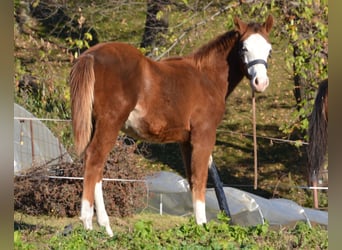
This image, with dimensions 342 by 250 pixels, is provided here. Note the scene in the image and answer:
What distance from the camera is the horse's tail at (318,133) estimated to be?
5.61 metres

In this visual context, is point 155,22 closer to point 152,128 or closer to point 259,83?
point 259,83

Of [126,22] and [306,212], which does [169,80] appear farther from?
[126,22]

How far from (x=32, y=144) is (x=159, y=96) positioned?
Answer: 3.58 meters

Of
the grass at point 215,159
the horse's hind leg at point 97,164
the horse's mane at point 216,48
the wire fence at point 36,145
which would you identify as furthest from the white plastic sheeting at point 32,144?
the horse's hind leg at point 97,164

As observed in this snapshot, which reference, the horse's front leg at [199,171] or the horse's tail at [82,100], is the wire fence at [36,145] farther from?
the horse's tail at [82,100]

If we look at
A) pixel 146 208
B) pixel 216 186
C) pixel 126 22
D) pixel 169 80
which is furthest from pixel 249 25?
pixel 126 22

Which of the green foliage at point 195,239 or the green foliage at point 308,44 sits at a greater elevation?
the green foliage at point 308,44

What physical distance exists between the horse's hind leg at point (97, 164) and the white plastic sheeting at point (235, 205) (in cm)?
302

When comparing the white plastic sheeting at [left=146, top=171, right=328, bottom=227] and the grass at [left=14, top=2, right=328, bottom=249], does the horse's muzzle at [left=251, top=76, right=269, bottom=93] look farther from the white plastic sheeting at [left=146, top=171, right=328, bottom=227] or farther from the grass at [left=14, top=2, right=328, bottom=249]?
the white plastic sheeting at [left=146, top=171, right=328, bottom=227]

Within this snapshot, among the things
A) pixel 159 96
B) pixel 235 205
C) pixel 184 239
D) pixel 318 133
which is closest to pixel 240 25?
pixel 159 96

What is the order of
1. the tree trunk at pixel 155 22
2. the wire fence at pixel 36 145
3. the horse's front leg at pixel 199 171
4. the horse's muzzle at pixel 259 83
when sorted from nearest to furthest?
the horse's muzzle at pixel 259 83
the horse's front leg at pixel 199 171
the wire fence at pixel 36 145
the tree trunk at pixel 155 22

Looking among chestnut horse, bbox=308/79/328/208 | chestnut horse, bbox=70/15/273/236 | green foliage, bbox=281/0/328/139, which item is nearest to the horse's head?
chestnut horse, bbox=70/15/273/236

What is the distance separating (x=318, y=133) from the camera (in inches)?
225

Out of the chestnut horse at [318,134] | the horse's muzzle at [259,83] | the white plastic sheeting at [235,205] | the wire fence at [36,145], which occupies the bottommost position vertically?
the white plastic sheeting at [235,205]
